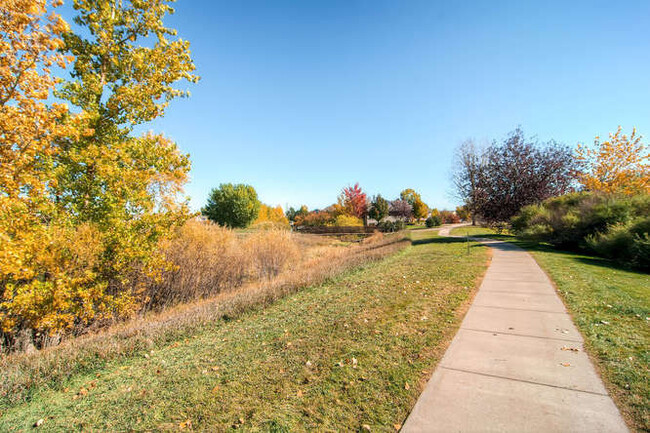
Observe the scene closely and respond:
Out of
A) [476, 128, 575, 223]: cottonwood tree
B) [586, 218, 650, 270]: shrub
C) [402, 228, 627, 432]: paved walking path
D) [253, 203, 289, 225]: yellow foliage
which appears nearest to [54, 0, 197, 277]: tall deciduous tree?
[402, 228, 627, 432]: paved walking path

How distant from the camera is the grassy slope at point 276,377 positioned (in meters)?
2.80

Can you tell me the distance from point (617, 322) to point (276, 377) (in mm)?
5379

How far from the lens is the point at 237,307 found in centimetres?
663

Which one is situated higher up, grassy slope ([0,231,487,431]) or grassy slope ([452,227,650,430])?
grassy slope ([452,227,650,430])

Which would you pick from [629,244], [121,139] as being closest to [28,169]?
[121,139]

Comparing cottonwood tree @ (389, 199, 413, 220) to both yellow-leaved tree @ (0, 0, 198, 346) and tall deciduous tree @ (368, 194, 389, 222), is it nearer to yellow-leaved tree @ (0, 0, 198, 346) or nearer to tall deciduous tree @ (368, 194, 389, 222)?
tall deciduous tree @ (368, 194, 389, 222)

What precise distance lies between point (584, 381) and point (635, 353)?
3.89ft

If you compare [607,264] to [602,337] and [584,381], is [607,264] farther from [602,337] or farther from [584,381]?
[584,381]

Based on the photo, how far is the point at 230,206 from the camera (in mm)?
49938

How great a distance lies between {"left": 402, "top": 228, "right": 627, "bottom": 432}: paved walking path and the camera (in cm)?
242

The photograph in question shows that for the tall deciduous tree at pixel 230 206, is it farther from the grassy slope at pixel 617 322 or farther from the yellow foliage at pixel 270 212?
the grassy slope at pixel 617 322

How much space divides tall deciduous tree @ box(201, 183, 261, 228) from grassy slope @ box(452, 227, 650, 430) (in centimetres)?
4741

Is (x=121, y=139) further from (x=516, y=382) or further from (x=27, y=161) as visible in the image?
(x=516, y=382)

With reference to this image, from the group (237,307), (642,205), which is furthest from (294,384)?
(642,205)
